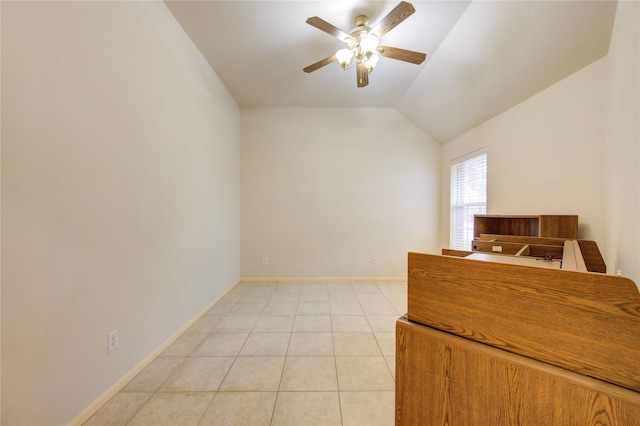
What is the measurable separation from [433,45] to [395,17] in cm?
97

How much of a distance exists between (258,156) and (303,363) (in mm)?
2982

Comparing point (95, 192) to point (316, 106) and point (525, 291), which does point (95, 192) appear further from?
point (316, 106)

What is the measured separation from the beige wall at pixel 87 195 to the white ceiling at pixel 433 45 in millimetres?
556

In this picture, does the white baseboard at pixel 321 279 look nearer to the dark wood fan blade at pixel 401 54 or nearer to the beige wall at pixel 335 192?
the beige wall at pixel 335 192

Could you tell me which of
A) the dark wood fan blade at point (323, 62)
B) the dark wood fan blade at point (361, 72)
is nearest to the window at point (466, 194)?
the dark wood fan blade at point (361, 72)

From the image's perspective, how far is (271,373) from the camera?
63.2 inches

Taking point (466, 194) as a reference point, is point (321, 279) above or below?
below

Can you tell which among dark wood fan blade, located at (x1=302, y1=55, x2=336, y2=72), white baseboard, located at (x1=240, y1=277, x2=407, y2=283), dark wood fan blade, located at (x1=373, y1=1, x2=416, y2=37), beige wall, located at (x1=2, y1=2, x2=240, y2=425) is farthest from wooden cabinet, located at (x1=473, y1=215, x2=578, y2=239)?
beige wall, located at (x1=2, y1=2, x2=240, y2=425)

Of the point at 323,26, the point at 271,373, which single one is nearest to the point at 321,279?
the point at 271,373

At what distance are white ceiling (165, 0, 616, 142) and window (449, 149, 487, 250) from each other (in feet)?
1.63

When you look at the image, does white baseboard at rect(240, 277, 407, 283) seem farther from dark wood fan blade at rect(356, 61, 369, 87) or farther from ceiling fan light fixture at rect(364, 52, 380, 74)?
ceiling fan light fixture at rect(364, 52, 380, 74)

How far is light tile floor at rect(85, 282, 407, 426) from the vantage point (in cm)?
129

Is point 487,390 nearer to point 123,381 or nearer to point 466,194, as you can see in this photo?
point 123,381

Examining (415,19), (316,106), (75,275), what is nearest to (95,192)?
(75,275)
